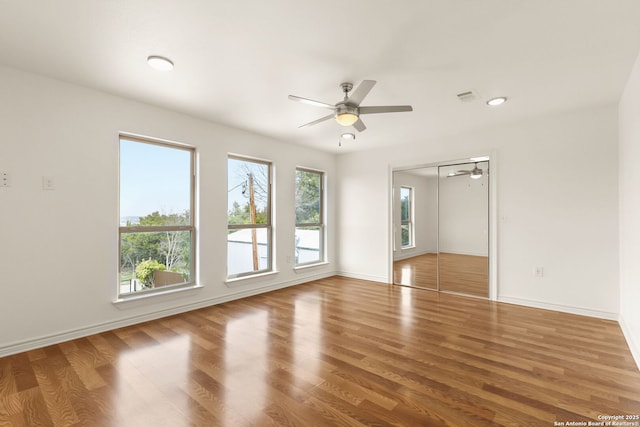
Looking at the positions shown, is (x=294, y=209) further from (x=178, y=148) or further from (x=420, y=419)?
(x=420, y=419)

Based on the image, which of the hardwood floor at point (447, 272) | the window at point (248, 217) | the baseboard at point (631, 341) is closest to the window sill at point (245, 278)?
the window at point (248, 217)

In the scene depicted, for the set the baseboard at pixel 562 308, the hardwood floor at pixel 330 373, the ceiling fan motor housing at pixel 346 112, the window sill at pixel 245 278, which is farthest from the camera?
the window sill at pixel 245 278

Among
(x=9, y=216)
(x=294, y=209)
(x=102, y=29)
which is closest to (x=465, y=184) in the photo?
(x=294, y=209)

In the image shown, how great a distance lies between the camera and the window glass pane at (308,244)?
5.79 metres

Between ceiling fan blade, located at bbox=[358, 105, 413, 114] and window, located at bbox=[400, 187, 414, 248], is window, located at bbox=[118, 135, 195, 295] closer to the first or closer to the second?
ceiling fan blade, located at bbox=[358, 105, 413, 114]

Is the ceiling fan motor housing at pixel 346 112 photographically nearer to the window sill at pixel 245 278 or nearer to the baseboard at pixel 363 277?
the window sill at pixel 245 278

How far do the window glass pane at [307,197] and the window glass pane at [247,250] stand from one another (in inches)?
36.7

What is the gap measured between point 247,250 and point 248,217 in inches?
21.1

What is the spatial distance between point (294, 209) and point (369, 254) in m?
1.76

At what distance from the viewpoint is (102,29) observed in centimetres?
218

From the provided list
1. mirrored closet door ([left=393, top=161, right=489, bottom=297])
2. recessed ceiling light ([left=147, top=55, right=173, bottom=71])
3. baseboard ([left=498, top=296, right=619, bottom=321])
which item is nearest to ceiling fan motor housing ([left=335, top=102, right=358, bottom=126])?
recessed ceiling light ([left=147, top=55, right=173, bottom=71])

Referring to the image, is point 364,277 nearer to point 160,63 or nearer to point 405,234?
point 405,234

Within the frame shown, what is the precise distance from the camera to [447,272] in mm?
5070

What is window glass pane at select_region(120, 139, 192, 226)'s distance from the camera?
11.7 feet
